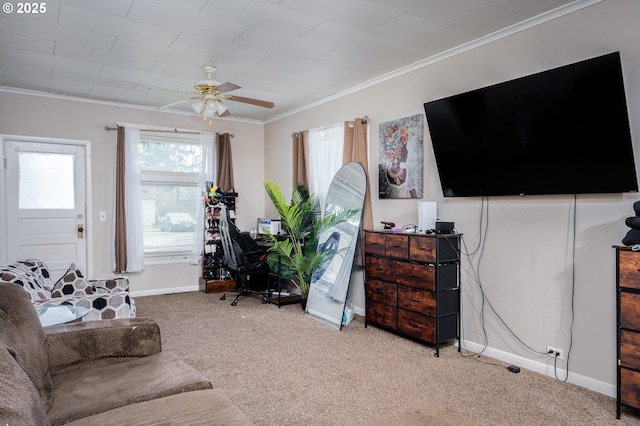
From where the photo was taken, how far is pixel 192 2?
2.88m

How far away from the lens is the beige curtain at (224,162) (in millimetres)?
6438

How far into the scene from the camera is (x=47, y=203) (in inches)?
212

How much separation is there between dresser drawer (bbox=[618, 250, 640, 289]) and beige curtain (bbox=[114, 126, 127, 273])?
18.0ft

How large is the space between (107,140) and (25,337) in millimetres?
4523

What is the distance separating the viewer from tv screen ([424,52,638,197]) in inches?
104

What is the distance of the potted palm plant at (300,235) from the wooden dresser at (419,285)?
34.5 inches

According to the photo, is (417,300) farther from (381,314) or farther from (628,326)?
(628,326)

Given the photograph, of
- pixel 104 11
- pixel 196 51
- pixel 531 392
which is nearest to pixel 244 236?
pixel 196 51

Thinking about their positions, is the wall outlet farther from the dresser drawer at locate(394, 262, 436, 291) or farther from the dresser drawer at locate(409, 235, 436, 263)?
the dresser drawer at locate(409, 235, 436, 263)

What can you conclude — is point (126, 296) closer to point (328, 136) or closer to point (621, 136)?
point (328, 136)

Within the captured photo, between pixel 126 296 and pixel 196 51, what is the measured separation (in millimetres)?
2236

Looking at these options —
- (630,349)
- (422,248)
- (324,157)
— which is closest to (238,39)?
(324,157)

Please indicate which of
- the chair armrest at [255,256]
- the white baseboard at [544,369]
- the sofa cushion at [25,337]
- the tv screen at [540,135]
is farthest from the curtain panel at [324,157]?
the sofa cushion at [25,337]

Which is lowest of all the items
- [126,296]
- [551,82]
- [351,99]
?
[126,296]
